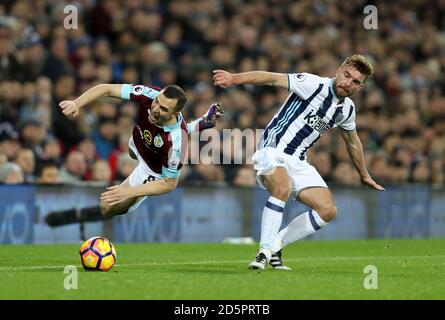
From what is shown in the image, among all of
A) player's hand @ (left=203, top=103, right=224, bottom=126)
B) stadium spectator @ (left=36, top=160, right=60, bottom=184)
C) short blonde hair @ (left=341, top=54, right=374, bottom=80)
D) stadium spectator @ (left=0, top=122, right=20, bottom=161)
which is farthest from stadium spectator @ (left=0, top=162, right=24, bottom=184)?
short blonde hair @ (left=341, top=54, right=374, bottom=80)

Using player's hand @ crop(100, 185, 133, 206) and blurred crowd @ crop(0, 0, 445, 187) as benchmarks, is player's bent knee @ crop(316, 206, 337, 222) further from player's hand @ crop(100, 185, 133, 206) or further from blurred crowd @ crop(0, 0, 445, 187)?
blurred crowd @ crop(0, 0, 445, 187)

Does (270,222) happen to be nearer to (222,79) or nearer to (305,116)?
(305,116)

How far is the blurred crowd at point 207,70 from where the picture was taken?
1459 centimetres

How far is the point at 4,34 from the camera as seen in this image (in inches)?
575

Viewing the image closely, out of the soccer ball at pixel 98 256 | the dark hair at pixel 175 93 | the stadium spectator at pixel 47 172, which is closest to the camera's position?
the soccer ball at pixel 98 256

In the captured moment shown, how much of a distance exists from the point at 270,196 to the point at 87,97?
1950mm

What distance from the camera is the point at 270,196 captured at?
9.67m

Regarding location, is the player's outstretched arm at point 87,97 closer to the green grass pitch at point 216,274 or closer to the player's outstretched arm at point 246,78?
the player's outstretched arm at point 246,78

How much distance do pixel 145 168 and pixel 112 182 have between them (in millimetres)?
3692

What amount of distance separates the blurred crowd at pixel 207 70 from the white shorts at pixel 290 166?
16.0 ft

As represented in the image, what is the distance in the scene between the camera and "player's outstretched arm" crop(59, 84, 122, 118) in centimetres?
874

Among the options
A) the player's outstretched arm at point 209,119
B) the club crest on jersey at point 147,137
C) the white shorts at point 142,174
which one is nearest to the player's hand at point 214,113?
the player's outstretched arm at point 209,119

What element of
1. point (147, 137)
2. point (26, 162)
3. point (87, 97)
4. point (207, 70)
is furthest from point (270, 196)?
point (207, 70)
